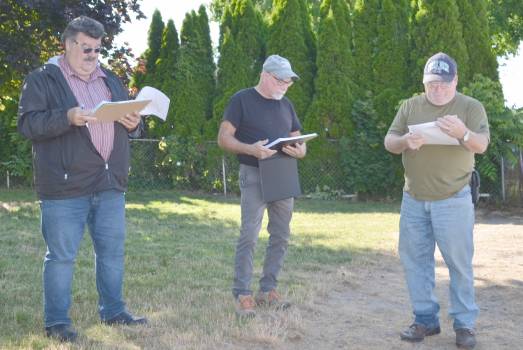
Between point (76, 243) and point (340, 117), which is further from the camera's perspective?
point (340, 117)

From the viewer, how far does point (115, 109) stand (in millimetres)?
4250

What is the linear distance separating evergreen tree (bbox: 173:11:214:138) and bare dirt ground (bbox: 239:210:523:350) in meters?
9.16

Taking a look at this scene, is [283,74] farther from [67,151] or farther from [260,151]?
[67,151]

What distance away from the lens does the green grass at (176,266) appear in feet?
14.9

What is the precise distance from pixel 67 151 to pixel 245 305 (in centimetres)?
174

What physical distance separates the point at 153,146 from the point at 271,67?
39.9 feet

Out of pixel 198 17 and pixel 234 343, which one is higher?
pixel 198 17

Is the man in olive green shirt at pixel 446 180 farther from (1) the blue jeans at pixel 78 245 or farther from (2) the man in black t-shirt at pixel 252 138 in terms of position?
(1) the blue jeans at pixel 78 245

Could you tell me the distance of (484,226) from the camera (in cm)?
1088

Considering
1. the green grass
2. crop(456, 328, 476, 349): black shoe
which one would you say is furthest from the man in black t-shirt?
crop(456, 328, 476, 349): black shoe

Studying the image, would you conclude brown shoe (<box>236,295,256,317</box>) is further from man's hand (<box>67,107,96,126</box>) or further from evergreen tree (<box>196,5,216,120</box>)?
Result: evergreen tree (<box>196,5,216,120</box>)

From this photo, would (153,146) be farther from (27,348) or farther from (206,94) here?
(27,348)

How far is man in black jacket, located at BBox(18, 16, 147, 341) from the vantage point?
430 centimetres

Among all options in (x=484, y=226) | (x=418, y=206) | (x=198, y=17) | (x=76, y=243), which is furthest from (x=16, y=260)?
(x=198, y=17)
